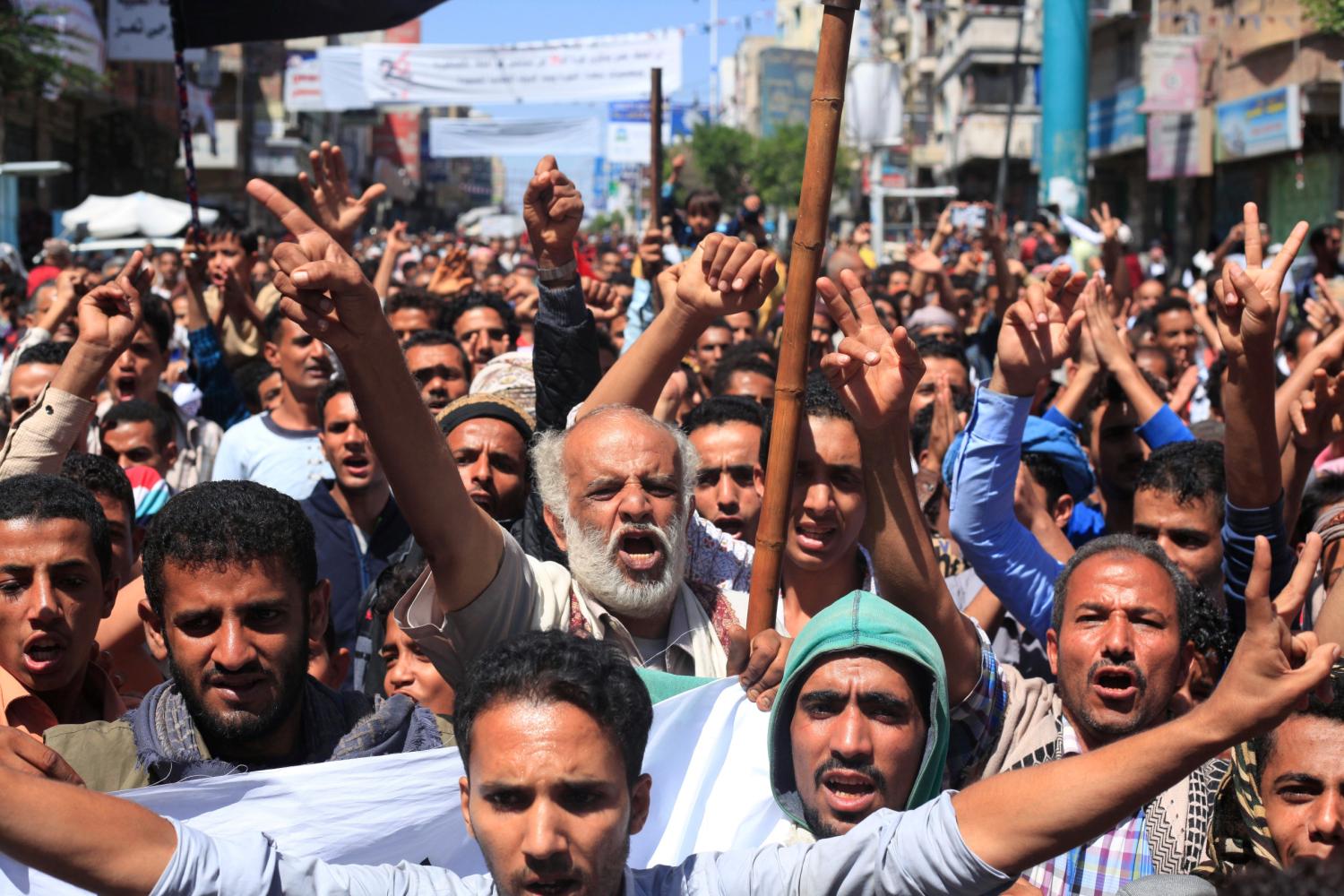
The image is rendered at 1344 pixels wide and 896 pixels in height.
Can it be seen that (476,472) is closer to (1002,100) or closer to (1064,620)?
(1064,620)

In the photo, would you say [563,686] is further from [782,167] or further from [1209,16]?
[782,167]

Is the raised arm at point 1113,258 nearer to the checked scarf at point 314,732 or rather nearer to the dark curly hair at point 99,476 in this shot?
the dark curly hair at point 99,476

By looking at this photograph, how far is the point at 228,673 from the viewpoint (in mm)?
2922

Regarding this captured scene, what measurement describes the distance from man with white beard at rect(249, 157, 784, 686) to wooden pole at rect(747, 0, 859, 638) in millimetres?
248

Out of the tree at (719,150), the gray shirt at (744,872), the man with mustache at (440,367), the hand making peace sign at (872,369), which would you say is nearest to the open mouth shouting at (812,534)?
the hand making peace sign at (872,369)

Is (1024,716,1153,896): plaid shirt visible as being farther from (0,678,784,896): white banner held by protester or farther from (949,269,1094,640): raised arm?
(949,269,1094,640): raised arm

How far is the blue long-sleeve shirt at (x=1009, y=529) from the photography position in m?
3.67

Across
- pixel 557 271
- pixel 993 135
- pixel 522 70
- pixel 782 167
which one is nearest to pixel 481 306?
pixel 557 271

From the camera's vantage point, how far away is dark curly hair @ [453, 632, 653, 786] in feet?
8.05

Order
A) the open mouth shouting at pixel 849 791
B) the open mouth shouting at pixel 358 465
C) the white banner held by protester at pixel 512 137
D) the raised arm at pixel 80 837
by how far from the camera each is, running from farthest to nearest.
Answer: the white banner held by protester at pixel 512 137 < the open mouth shouting at pixel 358 465 < the open mouth shouting at pixel 849 791 < the raised arm at pixel 80 837

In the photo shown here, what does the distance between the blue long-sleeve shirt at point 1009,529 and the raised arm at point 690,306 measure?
0.61m

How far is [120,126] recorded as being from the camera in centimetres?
3728

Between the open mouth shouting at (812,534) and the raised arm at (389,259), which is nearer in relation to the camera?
the open mouth shouting at (812,534)

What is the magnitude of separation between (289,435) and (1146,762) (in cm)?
445
